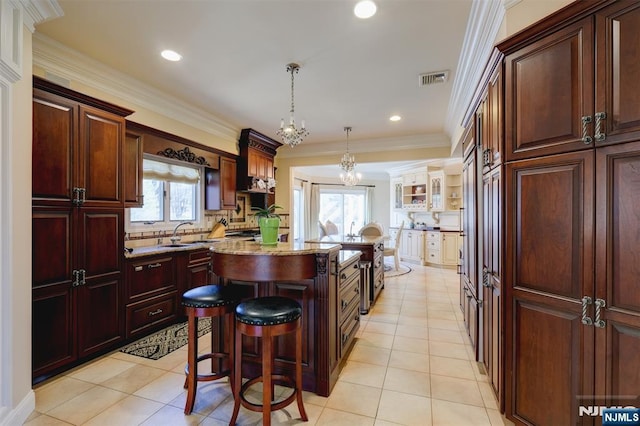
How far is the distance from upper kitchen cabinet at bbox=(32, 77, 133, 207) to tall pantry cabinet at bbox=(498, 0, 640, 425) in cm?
313

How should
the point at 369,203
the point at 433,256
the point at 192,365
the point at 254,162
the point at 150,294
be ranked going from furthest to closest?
the point at 369,203 < the point at 433,256 < the point at 254,162 < the point at 150,294 < the point at 192,365

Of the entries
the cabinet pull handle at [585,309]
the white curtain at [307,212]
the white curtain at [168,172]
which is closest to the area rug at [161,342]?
the white curtain at [168,172]

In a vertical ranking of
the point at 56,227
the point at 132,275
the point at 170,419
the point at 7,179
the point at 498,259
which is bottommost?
the point at 170,419

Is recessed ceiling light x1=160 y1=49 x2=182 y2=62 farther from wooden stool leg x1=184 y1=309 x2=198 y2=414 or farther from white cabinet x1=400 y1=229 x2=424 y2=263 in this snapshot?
white cabinet x1=400 y1=229 x2=424 y2=263

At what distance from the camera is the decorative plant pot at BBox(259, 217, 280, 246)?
2.30 meters

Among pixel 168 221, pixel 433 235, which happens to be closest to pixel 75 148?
pixel 168 221

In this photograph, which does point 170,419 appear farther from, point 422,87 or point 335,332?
point 422,87

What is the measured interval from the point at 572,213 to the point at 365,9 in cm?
180

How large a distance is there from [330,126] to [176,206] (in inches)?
104

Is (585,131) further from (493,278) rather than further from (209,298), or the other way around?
(209,298)

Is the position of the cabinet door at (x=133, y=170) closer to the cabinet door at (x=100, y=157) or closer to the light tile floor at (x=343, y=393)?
the cabinet door at (x=100, y=157)

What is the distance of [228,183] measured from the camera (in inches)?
190

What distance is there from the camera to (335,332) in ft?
7.64

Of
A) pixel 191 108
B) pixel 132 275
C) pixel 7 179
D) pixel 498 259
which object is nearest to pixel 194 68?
pixel 191 108
